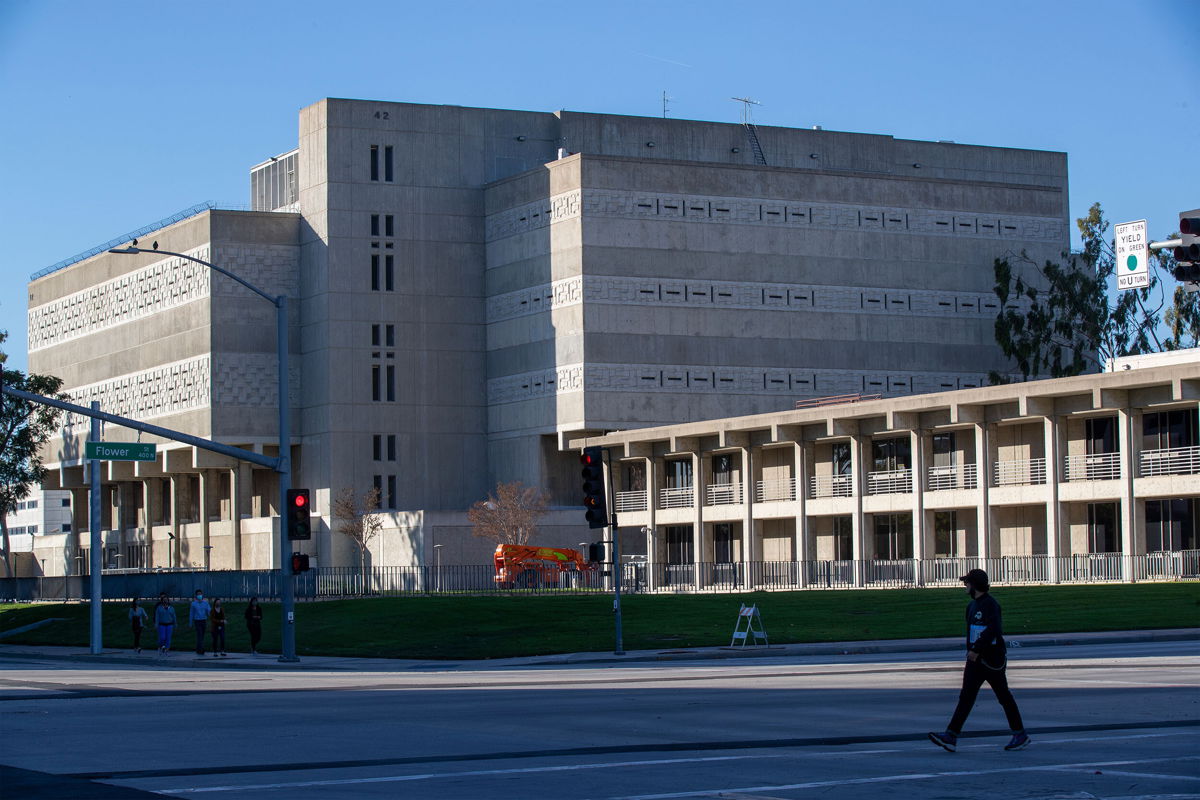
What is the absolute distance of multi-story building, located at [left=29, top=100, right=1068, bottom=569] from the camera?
9438cm

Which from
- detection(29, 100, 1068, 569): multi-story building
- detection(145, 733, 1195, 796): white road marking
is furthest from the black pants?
detection(29, 100, 1068, 569): multi-story building

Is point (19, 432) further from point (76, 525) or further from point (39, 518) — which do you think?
point (39, 518)

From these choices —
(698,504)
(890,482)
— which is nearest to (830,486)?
(890,482)

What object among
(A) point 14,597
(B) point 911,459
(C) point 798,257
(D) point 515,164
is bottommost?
(A) point 14,597

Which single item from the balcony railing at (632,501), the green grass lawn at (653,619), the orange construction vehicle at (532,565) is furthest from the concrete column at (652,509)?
the green grass lawn at (653,619)

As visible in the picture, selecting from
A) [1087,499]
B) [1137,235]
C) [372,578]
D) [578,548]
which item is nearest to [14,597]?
[372,578]

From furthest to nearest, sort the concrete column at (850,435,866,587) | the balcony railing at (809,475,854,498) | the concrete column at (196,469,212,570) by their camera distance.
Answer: the concrete column at (196,469,212,570) → the balcony railing at (809,475,854,498) → the concrete column at (850,435,866,587)

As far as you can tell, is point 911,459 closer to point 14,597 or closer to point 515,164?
point 515,164

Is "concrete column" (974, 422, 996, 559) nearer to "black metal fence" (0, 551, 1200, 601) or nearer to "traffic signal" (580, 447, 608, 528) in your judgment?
"black metal fence" (0, 551, 1200, 601)

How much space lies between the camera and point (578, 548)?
95250 mm

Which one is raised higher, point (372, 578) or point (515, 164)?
point (515, 164)

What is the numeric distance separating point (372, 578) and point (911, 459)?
84.1ft

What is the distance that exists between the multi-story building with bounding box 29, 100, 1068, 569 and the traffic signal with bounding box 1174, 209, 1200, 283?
7457 cm

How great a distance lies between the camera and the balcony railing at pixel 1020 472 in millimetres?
71375
